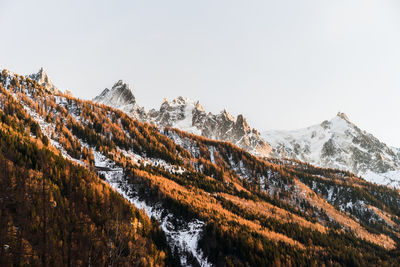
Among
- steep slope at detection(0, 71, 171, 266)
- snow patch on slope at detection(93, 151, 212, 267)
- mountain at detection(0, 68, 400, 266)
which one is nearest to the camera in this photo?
steep slope at detection(0, 71, 171, 266)

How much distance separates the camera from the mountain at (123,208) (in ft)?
62.0

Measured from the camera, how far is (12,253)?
564 inches

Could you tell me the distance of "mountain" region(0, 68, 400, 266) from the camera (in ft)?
62.0

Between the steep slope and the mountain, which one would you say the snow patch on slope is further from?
the steep slope

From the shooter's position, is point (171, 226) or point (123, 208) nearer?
point (123, 208)

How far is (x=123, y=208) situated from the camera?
227 feet

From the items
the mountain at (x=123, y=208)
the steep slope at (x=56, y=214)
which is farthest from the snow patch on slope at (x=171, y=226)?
the steep slope at (x=56, y=214)

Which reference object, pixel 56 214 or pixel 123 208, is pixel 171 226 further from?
pixel 56 214

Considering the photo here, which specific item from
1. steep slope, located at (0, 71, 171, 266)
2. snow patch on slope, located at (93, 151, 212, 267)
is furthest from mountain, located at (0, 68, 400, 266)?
→ snow patch on slope, located at (93, 151, 212, 267)

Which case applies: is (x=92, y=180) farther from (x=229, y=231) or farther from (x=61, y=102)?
(x=61, y=102)

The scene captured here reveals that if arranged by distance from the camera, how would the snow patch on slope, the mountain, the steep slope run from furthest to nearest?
the snow patch on slope, the mountain, the steep slope

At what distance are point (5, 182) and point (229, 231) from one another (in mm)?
76849

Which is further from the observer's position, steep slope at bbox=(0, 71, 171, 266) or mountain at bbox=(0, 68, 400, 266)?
mountain at bbox=(0, 68, 400, 266)

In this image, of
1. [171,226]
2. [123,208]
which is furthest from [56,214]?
[171,226]
